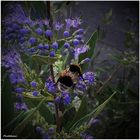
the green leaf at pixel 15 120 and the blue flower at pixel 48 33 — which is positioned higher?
the blue flower at pixel 48 33

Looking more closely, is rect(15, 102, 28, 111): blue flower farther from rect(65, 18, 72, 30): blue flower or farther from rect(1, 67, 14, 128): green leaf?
Result: rect(65, 18, 72, 30): blue flower

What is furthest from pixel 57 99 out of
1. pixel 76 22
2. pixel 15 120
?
pixel 76 22

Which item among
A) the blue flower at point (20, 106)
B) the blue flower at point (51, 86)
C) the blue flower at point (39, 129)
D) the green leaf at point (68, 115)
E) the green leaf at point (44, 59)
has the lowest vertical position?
the blue flower at point (39, 129)

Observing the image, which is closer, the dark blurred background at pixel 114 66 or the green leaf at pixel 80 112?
the green leaf at pixel 80 112

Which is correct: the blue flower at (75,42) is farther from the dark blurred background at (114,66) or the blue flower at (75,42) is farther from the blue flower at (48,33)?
the dark blurred background at (114,66)

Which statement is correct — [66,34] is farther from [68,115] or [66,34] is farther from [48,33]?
[68,115]

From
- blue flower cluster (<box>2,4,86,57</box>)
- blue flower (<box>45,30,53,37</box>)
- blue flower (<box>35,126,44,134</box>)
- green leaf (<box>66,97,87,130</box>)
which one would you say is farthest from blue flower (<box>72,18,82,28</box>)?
blue flower (<box>35,126,44,134</box>)

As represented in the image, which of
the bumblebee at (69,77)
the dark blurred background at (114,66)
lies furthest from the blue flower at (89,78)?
the dark blurred background at (114,66)

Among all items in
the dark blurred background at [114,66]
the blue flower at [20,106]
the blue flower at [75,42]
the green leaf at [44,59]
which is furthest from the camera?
the dark blurred background at [114,66]

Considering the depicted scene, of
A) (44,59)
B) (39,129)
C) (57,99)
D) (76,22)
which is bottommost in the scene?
(39,129)
